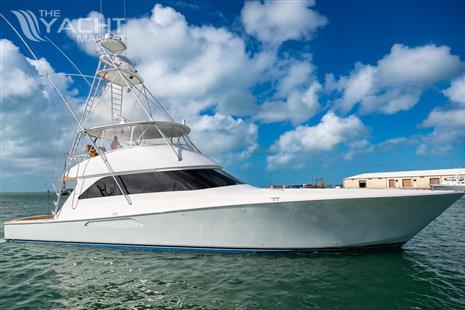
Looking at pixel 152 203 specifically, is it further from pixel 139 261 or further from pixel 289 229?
pixel 289 229

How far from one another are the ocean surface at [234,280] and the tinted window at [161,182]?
71.5 inches

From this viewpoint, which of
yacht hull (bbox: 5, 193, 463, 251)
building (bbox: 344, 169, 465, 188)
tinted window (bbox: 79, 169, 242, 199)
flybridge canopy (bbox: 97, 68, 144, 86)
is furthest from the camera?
building (bbox: 344, 169, 465, 188)

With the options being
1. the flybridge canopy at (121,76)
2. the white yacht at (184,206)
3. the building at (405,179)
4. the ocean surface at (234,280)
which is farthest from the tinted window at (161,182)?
the building at (405,179)

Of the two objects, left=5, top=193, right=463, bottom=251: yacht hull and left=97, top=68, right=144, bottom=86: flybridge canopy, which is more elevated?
left=97, top=68, right=144, bottom=86: flybridge canopy

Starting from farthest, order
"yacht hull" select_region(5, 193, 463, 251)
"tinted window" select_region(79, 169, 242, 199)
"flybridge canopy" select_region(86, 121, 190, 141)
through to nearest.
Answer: "flybridge canopy" select_region(86, 121, 190, 141) < "tinted window" select_region(79, 169, 242, 199) < "yacht hull" select_region(5, 193, 463, 251)

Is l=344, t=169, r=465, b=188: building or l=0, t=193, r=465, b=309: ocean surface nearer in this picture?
l=0, t=193, r=465, b=309: ocean surface

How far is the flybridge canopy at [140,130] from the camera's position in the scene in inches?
366

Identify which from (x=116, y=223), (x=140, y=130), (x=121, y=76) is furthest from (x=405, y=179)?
(x=116, y=223)

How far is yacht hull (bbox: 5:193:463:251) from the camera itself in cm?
670

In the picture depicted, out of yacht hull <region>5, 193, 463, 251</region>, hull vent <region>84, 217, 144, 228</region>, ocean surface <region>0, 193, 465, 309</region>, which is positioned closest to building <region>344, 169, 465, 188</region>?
ocean surface <region>0, 193, 465, 309</region>

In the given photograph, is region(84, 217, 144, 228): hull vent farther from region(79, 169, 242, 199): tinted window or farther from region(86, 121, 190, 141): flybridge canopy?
region(86, 121, 190, 141): flybridge canopy

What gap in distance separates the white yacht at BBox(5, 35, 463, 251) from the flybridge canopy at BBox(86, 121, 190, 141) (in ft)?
0.11

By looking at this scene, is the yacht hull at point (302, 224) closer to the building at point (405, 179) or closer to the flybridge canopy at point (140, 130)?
the flybridge canopy at point (140, 130)

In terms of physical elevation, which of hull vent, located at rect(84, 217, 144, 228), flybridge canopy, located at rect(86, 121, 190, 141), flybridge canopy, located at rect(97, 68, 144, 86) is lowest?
hull vent, located at rect(84, 217, 144, 228)
